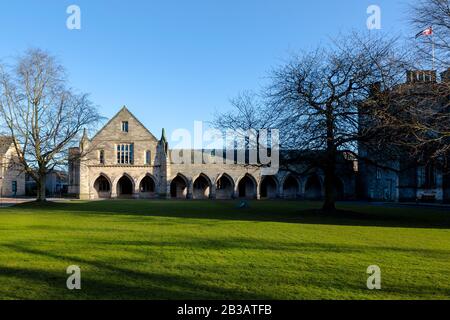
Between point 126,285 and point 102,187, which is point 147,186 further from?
point 126,285

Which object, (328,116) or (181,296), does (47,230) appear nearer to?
(181,296)

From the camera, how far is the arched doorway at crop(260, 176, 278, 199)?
188ft

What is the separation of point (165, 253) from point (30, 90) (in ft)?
96.6

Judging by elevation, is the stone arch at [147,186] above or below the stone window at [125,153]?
below

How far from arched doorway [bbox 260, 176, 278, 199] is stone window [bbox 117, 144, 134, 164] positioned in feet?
61.6

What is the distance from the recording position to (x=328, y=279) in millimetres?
6980

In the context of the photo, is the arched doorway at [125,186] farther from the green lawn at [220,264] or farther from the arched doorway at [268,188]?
the green lawn at [220,264]

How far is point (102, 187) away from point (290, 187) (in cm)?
2627

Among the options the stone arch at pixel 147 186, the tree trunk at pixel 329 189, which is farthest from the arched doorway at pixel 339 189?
the tree trunk at pixel 329 189

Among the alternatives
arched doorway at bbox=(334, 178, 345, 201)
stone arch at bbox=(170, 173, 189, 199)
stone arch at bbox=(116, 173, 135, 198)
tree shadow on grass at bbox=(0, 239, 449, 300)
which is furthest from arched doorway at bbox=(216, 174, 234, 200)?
tree shadow on grass at bbox=(0, 239, 449, 300)

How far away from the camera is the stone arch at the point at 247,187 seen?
55.3 meters

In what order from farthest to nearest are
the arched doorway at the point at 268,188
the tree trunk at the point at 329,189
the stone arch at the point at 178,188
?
the arched doorway at the point at 268,188 → the stone arch at the point at 178,188 → the tree trunk at the point at 329,189

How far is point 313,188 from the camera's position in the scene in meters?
57.3
